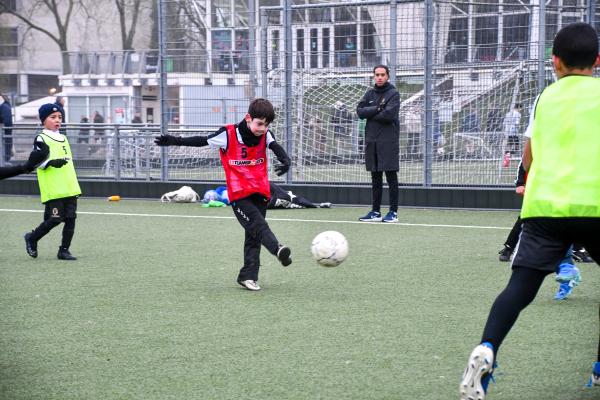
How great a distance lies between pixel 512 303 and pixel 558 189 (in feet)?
1.82

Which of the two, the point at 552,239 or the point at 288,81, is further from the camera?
the point at 288,81

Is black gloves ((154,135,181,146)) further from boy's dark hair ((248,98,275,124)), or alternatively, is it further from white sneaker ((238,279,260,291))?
white sneaker ((238,279,260,291))

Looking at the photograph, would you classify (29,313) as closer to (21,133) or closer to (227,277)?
(227,277)

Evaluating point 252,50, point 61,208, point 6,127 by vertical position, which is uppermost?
point 252,50

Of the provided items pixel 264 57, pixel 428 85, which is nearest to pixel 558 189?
pixel 428 85

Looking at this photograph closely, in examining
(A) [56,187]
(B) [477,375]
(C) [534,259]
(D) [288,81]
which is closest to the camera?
(B) [477,375]

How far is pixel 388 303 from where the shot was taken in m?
7.45

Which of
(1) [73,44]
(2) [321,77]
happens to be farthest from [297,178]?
(1) [73,44]

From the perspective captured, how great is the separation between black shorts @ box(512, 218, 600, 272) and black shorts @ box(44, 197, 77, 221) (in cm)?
647

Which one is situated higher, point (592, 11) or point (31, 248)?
point (592, 11)

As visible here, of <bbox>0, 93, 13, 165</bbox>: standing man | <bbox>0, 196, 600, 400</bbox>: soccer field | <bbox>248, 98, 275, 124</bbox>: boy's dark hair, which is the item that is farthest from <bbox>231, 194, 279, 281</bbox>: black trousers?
<bbox>0, 93, 13, 165</bbox>: standing man

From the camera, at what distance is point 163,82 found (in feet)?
57.4

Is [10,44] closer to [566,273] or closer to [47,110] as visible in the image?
[47,110]

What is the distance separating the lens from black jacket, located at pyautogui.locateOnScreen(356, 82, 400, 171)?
13523 millimetres
